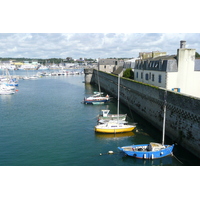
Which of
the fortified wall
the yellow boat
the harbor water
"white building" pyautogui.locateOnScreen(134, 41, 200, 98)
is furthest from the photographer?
"white building" pyautogui.locateOnScreen(134, 41, 200, 98)

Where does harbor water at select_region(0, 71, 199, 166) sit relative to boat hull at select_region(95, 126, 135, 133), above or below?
below

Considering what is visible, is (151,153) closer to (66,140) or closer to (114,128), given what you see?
(114,128)

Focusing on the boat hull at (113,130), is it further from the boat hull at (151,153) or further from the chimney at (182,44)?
the chimney at (182,44)

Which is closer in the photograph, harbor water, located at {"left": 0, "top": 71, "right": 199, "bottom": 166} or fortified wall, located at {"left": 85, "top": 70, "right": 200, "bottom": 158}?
fortified wall, located at {"left": 85, "top": 70, "right": 200, "bottom": 158}

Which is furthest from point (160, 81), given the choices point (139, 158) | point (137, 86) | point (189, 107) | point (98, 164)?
point (98, 164)

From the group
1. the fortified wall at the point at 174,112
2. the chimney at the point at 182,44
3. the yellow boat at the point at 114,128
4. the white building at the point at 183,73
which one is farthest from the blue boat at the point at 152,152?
the chimney at the point at 182,44

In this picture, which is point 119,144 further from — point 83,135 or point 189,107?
point 189,107

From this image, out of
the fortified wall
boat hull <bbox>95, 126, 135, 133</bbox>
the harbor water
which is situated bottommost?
the harbor water

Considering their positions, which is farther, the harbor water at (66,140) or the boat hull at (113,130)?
the boat hull at (113,130)

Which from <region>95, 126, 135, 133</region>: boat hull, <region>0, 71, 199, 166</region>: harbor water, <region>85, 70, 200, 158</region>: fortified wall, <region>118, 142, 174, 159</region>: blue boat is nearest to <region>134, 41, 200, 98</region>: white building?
<region>85, 70, 200, 158</region>: fortified wall

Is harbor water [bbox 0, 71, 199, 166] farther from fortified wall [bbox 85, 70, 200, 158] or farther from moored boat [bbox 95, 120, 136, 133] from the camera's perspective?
fortified wall [bbox 85, 70, 200, 158]

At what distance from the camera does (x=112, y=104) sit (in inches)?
1938

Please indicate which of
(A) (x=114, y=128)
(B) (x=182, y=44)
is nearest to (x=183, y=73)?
(B) (x=182, y=44)

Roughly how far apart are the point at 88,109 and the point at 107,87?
2489 centimetres
